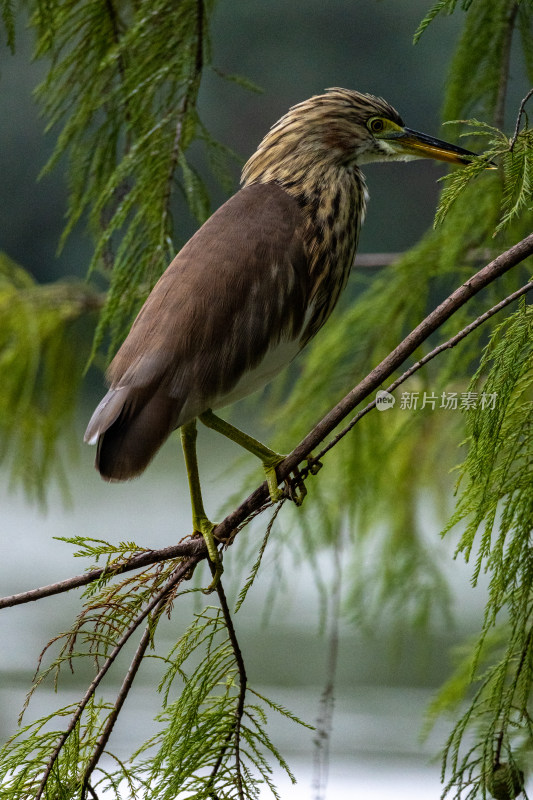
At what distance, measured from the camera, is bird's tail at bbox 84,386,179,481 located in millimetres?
769

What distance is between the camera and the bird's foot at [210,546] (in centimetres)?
78

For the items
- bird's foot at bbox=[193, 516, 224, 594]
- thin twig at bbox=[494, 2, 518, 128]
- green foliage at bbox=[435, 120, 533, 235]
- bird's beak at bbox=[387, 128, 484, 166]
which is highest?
thin twig at bbox=[494, 2, 518, 128]

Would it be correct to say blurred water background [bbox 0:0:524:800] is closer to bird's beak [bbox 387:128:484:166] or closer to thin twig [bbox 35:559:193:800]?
bird's beak [bbox 387:128:484:166]

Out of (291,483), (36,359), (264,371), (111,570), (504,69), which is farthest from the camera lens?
(36,359)

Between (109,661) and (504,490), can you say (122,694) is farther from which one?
(504,490)

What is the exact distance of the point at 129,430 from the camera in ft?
2.56

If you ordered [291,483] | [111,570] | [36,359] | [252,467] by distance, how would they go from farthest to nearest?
[252,467]
[36,359]
[291,483]
[111,570]

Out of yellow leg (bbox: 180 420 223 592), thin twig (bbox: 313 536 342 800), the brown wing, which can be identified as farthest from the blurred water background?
the brown wing

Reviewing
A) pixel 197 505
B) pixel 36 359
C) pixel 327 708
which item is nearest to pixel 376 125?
pixel 197 505

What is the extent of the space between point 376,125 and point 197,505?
405 mm

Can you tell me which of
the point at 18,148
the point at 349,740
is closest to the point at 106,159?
the point at 349,740

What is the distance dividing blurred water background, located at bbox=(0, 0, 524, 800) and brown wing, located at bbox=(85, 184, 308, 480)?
209 centimetres

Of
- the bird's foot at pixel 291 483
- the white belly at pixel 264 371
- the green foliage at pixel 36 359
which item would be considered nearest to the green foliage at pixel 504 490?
the bird's foot at pixel 291 483

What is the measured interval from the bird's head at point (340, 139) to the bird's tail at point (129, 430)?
286mm
